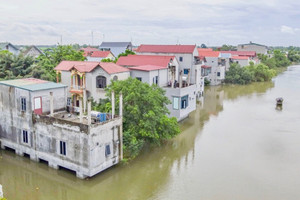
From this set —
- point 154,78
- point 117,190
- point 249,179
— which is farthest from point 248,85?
point 117,190

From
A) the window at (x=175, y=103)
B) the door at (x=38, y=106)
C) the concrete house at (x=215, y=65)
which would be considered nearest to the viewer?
the door at (x=38, y=106)

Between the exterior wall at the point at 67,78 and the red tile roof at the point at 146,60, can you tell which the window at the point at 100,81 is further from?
the red tile roof at the point at 146,60

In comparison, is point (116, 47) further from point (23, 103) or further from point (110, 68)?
point (23, 103)

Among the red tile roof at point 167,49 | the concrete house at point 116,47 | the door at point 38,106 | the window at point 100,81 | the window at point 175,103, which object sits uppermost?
the concrete house at point 116,47

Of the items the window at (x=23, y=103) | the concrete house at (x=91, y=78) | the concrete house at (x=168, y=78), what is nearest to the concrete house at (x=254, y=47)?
the concrete house at (x=168, y=78)

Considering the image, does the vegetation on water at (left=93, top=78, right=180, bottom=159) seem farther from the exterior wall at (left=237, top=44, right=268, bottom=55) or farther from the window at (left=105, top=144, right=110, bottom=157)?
the exterior wall at (left=237, top=44, right=268, bottom=55)

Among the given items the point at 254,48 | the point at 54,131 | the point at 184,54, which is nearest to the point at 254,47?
the point at 254,48
